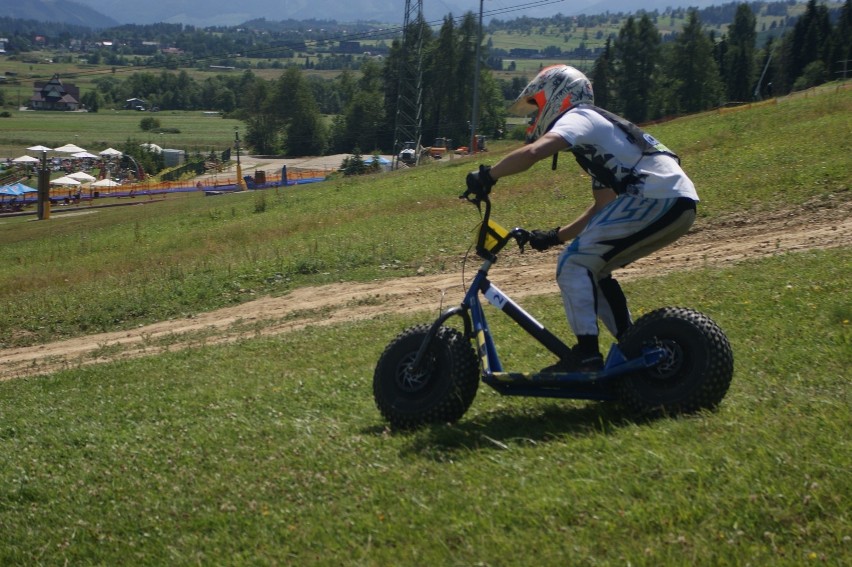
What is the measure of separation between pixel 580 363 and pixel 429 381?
1029mm

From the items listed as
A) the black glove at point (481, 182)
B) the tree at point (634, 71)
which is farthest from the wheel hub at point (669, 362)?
the tree at point (634, 71)

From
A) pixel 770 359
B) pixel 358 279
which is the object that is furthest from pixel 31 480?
pixel 358 279

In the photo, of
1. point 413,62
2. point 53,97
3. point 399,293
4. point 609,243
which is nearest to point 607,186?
point 609,243

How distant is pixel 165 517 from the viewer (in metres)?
5.66

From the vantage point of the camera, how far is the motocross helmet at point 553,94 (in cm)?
630

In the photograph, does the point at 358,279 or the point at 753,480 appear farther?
the point at 358,279

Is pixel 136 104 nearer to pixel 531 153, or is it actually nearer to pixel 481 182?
pixel 481 182

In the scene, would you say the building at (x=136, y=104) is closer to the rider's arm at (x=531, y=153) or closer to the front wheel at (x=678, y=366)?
the rider's arm at (x=531, y=153)

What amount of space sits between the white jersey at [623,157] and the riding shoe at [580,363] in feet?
3.47

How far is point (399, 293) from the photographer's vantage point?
1493 centimetres

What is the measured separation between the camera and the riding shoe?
6117 millimetres

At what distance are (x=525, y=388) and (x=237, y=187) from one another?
189 feet

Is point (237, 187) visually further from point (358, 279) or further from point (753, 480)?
point (753, 480)

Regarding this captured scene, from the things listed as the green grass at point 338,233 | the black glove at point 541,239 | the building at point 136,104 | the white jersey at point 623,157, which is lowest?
the building at point 136,104
